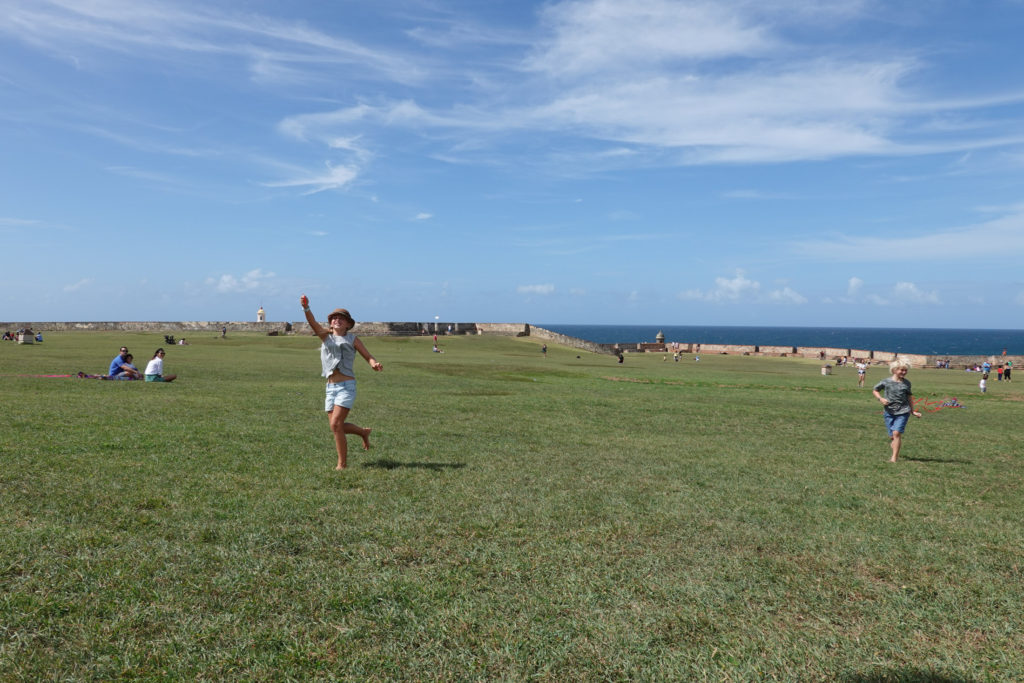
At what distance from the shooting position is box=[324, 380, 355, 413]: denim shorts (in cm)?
914

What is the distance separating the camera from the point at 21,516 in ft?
20.3

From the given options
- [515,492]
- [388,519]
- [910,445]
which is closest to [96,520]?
[388,519]

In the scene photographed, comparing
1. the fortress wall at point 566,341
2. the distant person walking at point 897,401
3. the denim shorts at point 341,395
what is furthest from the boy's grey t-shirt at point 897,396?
the fortress wall at point 566,341

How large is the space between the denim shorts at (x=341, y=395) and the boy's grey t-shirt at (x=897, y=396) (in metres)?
8.77

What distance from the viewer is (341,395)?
361 inches

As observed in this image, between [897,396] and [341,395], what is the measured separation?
922 centimetres

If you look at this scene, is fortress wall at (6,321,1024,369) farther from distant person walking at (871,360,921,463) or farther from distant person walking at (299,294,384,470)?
distant person walking at (299,294,384,470)

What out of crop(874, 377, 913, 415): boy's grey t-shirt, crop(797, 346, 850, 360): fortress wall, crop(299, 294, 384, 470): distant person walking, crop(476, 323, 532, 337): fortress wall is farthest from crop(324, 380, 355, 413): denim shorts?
crop(797, 346, 850, 360): fortress wall

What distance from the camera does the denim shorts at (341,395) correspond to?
360 inches

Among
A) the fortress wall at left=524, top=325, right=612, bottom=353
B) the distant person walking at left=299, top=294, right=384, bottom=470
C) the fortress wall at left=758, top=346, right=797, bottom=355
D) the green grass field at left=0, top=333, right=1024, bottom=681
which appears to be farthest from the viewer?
the fortress wall at left=758, top=346, right=797, bottom=355

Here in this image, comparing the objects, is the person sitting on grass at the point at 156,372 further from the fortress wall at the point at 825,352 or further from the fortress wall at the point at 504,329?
the fortress wall at the point at 825,352

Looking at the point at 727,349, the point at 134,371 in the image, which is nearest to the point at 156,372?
the point at 134,371

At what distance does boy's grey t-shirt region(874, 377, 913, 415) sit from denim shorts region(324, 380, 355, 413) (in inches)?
345

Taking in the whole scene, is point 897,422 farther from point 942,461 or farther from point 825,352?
point 825,352
